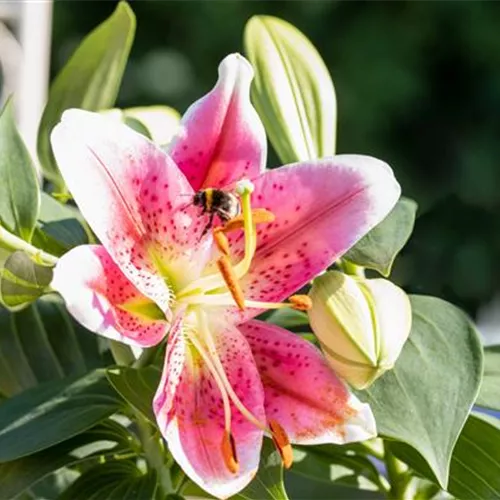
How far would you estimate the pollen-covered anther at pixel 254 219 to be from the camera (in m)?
0.43

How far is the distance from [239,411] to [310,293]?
0.04 meters

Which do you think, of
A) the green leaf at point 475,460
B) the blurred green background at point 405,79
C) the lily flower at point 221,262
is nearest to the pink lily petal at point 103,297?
Answer: the lily flower at point 221,262

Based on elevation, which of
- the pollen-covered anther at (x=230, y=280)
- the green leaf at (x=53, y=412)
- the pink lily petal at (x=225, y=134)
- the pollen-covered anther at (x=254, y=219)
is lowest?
the green leaf at (x=53, y=412)

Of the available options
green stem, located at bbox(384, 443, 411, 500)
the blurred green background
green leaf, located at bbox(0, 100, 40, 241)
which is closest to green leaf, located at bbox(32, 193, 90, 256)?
green leaf, located at bbox(0, 100, 40, 241)

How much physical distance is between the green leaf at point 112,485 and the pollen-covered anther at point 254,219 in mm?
99

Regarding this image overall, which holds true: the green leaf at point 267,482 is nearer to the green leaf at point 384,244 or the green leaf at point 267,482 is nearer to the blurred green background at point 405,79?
the green leaf at point 384,244

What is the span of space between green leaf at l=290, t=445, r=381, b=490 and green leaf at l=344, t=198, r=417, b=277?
0.30ft

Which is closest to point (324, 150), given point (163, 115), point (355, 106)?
point (163, 115)

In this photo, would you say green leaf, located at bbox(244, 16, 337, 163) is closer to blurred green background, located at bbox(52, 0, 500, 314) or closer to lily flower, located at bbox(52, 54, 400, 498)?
lily flower, located at bbox(52, 54, 400, 498)

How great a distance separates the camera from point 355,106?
304cm

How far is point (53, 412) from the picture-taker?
1.57 ft

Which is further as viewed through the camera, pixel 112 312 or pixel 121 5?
pixel 121 5

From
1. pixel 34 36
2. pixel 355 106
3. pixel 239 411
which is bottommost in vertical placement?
pixel 355 106

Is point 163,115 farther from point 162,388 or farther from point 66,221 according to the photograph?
point 162,388
